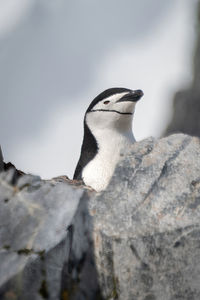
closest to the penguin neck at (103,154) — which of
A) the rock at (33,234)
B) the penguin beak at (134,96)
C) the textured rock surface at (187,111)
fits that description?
the penguin beak at (134,96)

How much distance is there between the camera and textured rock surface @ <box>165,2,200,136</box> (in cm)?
2114

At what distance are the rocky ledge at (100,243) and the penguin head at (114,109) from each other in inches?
96.7

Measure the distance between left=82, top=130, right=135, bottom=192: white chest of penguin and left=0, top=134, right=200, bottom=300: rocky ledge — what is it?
64.6 inches

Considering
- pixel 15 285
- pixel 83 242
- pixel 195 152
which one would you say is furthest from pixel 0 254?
pixel 195 152

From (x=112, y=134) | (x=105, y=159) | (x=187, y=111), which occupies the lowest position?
(x=187, y=111)

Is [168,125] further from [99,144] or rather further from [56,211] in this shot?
[56,211]

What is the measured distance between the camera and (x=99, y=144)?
283 inches

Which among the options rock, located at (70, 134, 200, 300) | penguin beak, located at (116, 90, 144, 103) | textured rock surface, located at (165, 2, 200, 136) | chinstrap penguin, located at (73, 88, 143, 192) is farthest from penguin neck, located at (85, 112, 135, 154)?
textured rock surface, located at (165, 2, 200, 136)

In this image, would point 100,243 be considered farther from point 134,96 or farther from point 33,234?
point 134,96

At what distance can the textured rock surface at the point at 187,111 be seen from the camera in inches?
832

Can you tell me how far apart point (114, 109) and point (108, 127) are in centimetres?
26


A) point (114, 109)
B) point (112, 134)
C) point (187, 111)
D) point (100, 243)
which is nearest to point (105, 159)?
point (112, 134)

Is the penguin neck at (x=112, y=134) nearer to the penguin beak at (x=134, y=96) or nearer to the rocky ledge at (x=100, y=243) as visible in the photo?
the penguin beak at (x=134, y=96)

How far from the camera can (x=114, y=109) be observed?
24.0ft
